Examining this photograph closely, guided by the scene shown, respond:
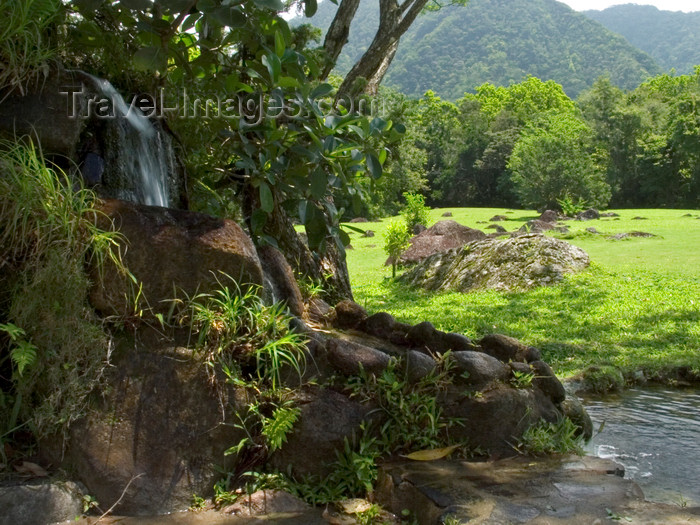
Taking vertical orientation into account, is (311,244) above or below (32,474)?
above

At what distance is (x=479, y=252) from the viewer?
1272 cm

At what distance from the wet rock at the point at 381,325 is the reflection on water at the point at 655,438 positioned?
5.24ft

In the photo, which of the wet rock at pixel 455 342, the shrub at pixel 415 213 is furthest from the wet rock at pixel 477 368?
the shrub at pixel 415 213

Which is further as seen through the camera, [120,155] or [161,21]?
[120,155]

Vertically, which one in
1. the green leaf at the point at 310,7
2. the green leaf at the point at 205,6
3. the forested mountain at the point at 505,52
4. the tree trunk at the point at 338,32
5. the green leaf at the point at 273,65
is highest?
the forested mountain at the point at 505,52

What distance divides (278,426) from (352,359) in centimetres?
69

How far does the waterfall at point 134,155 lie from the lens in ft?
16.1

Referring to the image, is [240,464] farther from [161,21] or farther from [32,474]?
[161,21]

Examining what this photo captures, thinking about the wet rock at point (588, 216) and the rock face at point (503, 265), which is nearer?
the rock face at point (503, 265)

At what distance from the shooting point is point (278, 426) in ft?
12.4

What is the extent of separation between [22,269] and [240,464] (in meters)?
1.57

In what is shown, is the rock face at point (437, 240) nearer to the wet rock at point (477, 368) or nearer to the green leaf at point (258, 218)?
the green leaf at point (258, 218)

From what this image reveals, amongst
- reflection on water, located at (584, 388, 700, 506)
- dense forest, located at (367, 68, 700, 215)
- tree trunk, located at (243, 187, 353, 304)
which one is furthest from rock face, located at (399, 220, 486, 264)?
dense forest, located at (367, 68, 700, 215)

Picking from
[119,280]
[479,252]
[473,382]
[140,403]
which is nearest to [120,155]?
[119,280]
